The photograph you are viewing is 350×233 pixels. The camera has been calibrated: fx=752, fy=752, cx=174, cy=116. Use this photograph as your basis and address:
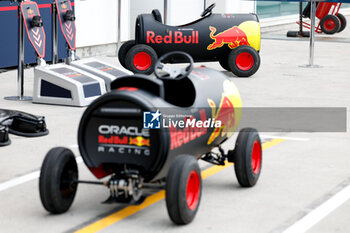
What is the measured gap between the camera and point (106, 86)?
11039 mm

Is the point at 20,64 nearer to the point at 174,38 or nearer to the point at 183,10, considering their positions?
the point at 174,38

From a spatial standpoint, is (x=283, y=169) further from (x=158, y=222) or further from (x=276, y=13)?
(x=276, y=13)

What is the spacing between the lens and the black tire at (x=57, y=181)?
5.54m

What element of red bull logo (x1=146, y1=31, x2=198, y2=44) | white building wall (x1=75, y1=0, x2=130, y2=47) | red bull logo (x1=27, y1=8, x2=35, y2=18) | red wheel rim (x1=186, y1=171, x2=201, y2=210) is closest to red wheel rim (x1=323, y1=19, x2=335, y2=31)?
white building wall (x1=75, y1=0, x2=130, y2=47)

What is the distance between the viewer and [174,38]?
1332cm

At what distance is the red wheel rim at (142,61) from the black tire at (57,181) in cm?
767

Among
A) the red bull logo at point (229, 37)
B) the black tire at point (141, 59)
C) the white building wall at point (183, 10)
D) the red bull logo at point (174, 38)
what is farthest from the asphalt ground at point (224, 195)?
the white building wall at point (183, 10)

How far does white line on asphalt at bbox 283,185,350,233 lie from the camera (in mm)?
5457

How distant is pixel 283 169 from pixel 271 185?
616 mm

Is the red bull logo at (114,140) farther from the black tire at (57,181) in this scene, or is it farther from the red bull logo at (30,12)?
the red bull logo at (30,12)

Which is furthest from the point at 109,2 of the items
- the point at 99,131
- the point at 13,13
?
the point at 99,131

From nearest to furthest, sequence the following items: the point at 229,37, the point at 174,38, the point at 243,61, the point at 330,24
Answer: the point at 174,38 → the point at 229,37 → the point at 243,61 → the point at 330,24

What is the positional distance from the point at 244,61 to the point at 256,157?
7.16 metres

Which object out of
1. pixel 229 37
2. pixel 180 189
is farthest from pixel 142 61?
pixel 180 189
